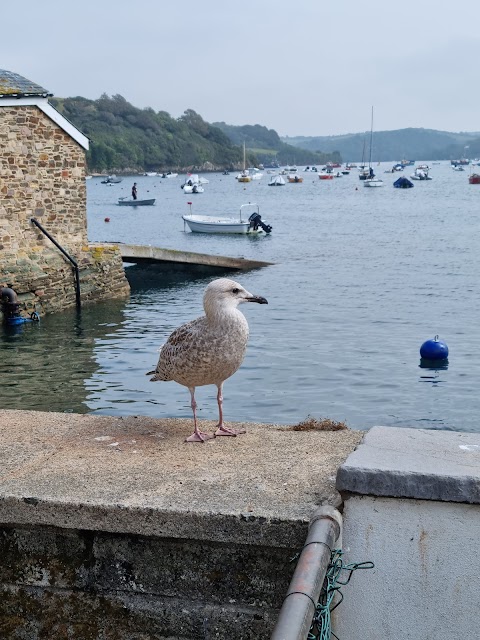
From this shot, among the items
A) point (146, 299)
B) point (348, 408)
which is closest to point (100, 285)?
point (146, 299)

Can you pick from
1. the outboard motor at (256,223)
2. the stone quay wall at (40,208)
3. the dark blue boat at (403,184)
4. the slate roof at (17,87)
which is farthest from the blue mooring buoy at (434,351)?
the dark blue boat at (403,184)

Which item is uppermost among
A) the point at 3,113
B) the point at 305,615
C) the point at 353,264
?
the point at 3,113

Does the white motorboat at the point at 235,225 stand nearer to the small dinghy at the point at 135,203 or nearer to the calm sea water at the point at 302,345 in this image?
the calm sea water at the point at 302,345

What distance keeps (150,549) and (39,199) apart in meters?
20.7

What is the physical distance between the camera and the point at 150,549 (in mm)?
3938

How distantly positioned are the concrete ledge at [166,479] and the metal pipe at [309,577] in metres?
0.14

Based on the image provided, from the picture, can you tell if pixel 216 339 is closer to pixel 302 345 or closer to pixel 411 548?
pixel 411 548

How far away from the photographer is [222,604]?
3865 mm

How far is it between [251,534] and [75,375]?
1513 cm

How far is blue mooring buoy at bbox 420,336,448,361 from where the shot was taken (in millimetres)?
19562

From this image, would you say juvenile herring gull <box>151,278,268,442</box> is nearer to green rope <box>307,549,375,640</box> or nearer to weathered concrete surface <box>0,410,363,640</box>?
weathered concrete surface <box>0,410,363,640</box>

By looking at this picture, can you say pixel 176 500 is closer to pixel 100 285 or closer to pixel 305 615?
pixel 305 615

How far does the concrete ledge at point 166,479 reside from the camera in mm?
3826

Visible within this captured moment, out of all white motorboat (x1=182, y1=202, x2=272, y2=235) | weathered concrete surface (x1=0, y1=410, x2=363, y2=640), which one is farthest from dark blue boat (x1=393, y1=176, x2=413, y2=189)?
weathered concrete surface (x1=0, y1=410, x2=363, y2=640)
